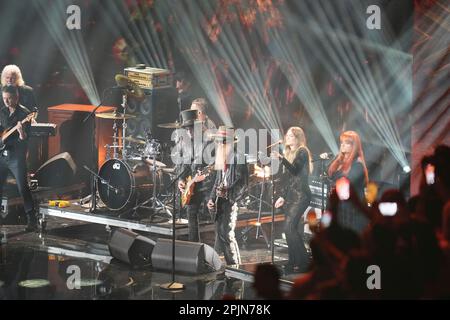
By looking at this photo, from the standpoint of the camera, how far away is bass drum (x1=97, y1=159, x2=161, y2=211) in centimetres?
1102

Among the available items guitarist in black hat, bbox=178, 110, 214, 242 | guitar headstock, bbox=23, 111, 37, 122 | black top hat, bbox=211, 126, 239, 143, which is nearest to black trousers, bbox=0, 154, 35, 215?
guitar headstock, bbox=23, 111, 37, 122

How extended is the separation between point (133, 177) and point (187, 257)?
1969 millimetres

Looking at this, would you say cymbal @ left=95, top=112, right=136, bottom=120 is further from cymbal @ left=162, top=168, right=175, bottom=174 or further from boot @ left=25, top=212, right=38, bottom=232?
boot @ left=25, top=212, right=38, bottom=232

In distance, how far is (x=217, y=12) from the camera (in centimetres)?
1246

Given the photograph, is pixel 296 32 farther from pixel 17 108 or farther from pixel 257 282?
pixel 257 282

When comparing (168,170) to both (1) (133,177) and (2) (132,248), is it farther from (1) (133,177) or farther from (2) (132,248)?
(2) (132,248)

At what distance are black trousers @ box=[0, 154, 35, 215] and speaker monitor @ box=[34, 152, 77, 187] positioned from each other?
1.16 meters

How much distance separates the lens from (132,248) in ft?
31.9

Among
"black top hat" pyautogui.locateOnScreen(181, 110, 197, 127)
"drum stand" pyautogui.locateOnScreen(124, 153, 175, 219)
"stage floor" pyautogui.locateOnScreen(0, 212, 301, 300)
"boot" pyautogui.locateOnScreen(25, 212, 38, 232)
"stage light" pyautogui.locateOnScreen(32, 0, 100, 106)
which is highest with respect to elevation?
"stage light" pyautogui.locateOnScreen(32, 0, 100, 106)

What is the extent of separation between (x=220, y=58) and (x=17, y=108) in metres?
3.06

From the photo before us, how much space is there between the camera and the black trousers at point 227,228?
372 inches

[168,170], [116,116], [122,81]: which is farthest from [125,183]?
[122,81]

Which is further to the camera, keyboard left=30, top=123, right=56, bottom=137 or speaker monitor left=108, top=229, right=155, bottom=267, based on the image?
keyboard left=30, top=123, right=56, bottom=137

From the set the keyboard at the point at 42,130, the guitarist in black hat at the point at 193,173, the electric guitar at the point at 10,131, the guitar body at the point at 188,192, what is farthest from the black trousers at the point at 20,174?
the guitar body at the point at 188,192
